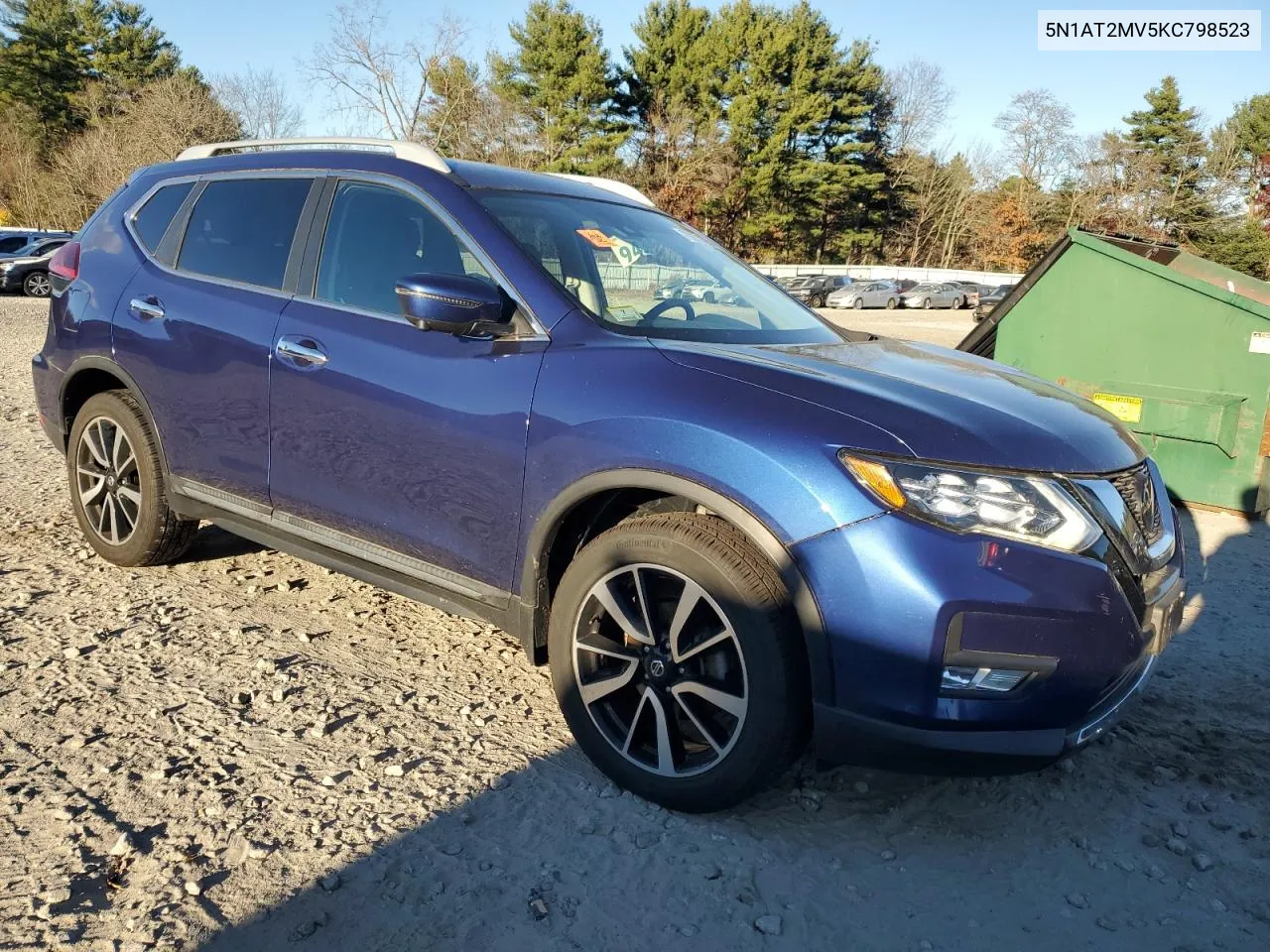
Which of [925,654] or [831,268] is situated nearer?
[925,654]

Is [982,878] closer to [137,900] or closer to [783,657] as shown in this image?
[783,657]

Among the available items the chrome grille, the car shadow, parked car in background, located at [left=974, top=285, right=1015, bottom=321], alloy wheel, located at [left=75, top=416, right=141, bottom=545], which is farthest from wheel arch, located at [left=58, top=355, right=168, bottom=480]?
parked car in background, located at [left=974, top=285, right=1015, bottom=321]

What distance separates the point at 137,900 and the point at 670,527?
1.54 m

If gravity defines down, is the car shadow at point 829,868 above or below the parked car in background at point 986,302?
below

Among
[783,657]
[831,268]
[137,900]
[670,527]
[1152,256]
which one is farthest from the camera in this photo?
[831,268]

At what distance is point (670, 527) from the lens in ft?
8.38

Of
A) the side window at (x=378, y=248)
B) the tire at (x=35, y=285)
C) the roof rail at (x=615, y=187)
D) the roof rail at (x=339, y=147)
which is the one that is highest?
the roof rail at (x=339, y=147)

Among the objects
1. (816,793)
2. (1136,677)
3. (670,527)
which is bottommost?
(816,793)

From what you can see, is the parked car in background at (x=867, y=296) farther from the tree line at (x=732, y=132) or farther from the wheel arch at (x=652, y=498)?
the wheel arch at (x=652, y=498)

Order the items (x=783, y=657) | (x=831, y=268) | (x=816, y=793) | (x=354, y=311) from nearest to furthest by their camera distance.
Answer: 1. (x=783, y=657)
2. (x=816, y=793)
3. (x=354, y=311)
4. (x=831, y=268)

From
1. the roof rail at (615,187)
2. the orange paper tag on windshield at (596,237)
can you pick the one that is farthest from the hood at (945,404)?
the roof rail at (615,187)

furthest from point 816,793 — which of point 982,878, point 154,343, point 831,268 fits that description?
point 831,268

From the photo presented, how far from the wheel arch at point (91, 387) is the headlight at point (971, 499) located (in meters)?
3.05

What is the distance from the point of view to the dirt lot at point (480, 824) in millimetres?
2229
